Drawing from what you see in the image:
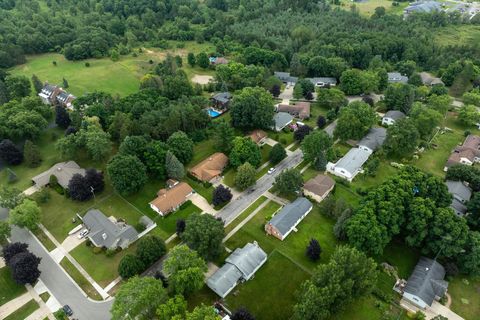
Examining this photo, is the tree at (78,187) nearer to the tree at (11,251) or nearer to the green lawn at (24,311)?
the tree at (11,251)

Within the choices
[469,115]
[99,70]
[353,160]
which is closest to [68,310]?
[353,160]

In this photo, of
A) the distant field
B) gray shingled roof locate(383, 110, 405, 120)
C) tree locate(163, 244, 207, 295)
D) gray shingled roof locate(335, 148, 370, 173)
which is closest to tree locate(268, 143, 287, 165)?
gray shingled roof locate(335, 148, 370, 173)

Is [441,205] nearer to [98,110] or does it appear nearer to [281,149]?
[281,149]

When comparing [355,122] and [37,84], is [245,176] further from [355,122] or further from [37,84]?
[37,84]

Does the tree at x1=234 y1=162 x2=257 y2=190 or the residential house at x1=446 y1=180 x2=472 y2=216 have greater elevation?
the tree at x1=234 y1=162 x2=257 y2=190

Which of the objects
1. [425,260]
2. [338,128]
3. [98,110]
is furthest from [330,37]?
[425,260]

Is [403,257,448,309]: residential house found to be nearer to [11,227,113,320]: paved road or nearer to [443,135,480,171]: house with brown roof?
[443,135,480,171]: house with brown roof
